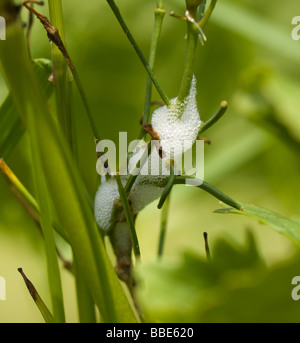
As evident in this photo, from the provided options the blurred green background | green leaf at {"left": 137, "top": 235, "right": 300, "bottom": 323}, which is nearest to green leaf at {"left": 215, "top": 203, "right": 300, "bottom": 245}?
green leaf at {"left": 137, "top": 235, "right": 300, "bottom": 323}

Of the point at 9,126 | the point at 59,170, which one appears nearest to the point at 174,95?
the point at 9,126

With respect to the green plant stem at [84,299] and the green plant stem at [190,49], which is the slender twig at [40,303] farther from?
the green plant stem at [190,49]

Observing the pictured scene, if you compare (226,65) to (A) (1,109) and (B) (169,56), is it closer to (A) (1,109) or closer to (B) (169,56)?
(B) (169,56)

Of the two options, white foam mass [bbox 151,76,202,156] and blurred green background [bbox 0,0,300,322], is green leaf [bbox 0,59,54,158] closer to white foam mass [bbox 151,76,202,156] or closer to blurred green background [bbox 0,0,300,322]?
white foam mass [bbox 151,76,202,156]

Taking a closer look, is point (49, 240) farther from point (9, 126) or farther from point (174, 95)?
point (174, 95)

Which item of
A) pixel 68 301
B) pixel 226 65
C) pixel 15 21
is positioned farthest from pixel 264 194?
pixel 15 21

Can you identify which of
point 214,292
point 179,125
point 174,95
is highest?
point 174,95

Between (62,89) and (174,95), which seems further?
(174,95)

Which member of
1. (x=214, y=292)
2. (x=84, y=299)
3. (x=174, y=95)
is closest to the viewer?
(x=214, y=292)
